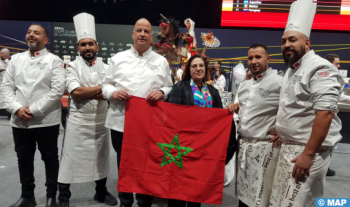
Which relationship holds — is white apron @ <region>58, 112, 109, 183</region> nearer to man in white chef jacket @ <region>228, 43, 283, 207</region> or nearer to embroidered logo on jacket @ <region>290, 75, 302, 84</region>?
man in white chef jacket @ <region>228, 43, 283, 207</region>

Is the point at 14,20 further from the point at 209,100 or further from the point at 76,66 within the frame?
the point at 209,100

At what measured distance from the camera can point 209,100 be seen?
2.04m

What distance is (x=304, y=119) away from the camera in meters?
1.56

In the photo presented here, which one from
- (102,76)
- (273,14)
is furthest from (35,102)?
(273,14)

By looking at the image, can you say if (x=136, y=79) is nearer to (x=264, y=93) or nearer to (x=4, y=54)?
(x=264, y=93)

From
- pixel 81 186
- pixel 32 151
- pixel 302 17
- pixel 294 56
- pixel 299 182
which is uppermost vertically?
pixel 302 17

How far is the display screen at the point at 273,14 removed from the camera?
239 inches

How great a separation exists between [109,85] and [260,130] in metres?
1.27

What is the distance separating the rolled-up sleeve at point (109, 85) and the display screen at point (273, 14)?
5.16 meters

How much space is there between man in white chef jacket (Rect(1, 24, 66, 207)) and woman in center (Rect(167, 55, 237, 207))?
3.65 feet

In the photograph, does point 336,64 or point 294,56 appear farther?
point 336,64

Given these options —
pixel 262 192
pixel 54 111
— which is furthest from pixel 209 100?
pixel 54 111

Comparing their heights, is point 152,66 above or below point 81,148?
above

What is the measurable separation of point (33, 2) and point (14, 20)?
2.57 feet
